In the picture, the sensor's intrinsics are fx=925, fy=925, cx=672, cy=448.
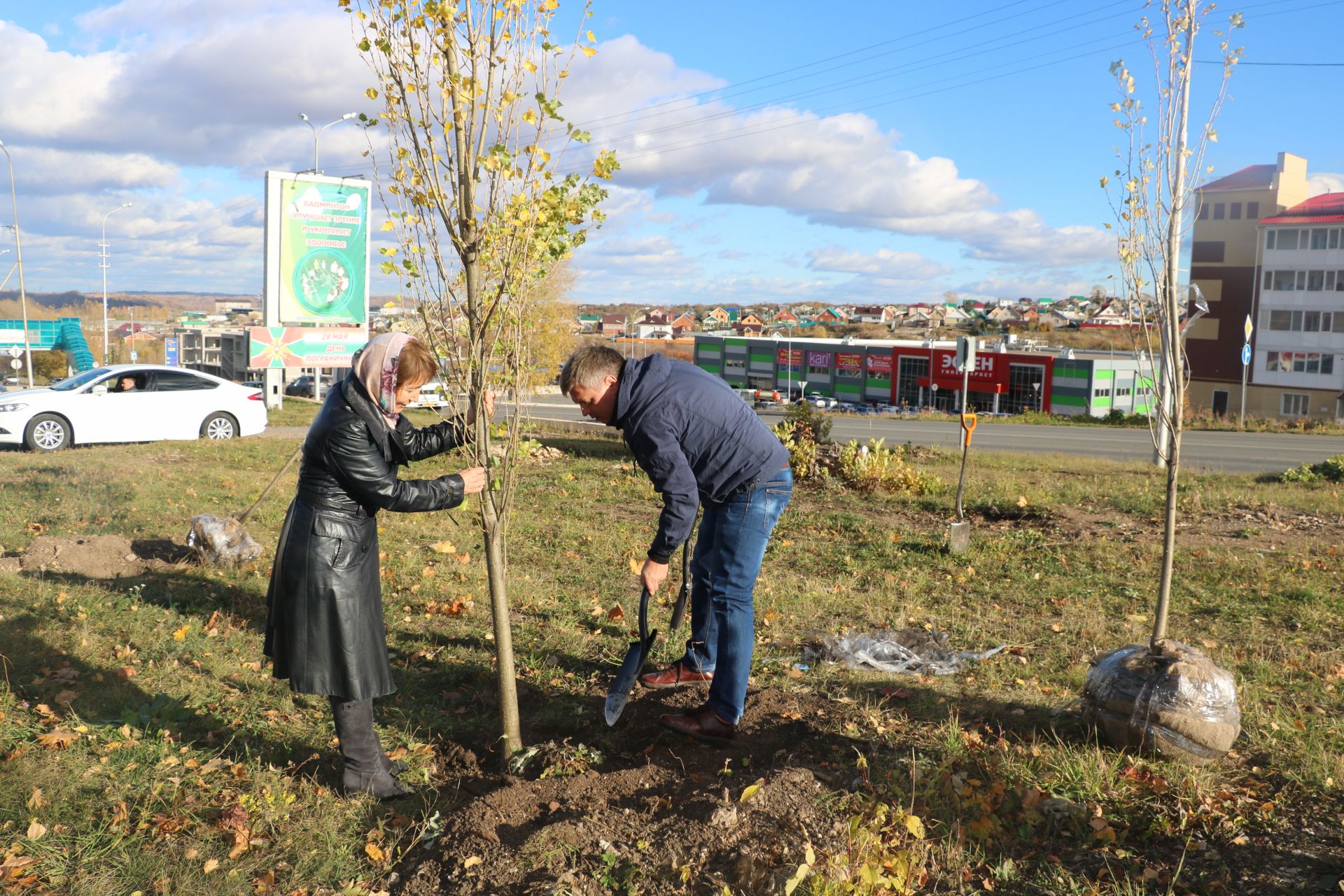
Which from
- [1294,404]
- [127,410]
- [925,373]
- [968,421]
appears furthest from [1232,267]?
[127,410]

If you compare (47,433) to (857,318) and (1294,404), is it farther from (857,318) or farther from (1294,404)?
(857,318)

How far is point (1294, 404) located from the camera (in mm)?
59312

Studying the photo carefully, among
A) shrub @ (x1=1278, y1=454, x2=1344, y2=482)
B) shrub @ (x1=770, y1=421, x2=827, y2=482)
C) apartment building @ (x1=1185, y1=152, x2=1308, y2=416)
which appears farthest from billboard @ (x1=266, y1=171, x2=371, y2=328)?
apartment building @ (x1=1185, y1=152, x2=1308, y2=416)

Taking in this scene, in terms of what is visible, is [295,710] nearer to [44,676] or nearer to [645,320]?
[44,676]

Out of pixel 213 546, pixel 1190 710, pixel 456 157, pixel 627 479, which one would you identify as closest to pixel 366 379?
pixel 456 157

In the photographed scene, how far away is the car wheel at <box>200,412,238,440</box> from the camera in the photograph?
15836mm

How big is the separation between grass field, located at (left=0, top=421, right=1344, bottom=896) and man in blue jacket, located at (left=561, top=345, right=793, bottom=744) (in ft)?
1.29

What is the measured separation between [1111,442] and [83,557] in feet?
79.2

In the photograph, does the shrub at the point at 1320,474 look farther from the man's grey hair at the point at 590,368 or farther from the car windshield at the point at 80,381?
the car windshield at the point at 80,381

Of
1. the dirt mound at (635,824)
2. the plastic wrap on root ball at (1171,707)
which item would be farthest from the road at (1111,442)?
the dirt mound at (635,824)

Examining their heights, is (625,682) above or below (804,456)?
below

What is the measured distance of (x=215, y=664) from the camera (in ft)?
16.3

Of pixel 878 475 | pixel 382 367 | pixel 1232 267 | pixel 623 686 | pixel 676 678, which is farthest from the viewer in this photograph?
pixel 1232 267

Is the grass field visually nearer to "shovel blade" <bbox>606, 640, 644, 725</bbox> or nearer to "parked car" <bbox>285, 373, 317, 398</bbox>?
"shovel blade" <bbox>606, 640, 644, 725</bbox>
